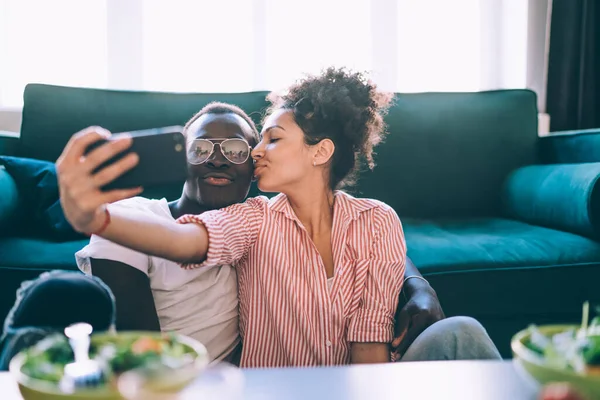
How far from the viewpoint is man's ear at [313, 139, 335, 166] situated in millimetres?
1315

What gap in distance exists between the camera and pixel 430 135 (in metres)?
2.34

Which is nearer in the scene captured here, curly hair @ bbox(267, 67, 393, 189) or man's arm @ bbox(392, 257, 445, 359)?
man's arm @ bbox(392, 257, 445, 359)

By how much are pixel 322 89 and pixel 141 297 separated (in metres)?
0.61

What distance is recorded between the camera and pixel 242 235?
1130 mm

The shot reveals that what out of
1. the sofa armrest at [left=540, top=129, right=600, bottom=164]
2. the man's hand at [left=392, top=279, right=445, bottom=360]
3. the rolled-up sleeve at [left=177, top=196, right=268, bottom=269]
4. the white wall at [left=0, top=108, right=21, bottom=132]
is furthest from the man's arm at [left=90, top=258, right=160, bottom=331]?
the white wall at [left=0, top=108, right=21, bottom=132]

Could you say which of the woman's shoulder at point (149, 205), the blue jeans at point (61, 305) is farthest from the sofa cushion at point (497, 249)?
the blue jeans at point (61, 305)

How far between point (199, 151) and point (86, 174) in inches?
19.0

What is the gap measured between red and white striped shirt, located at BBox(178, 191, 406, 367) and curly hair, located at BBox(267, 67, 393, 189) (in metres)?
0.22

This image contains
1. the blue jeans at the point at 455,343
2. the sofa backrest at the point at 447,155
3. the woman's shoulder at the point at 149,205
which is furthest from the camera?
the sofa backrest at the point at 447,155

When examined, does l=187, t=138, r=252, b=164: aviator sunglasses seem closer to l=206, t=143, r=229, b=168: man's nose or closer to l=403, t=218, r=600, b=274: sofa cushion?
l=206, t=143, r=229, b=168: man's nose

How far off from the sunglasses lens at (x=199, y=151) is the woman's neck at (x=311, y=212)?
0.20m

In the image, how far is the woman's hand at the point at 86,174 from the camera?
2.50ft

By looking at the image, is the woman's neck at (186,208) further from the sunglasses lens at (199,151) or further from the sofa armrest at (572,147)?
the sofa armrest at (572,147)

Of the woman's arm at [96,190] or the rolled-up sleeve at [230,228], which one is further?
the rolled-up sleeve at [230,228]
